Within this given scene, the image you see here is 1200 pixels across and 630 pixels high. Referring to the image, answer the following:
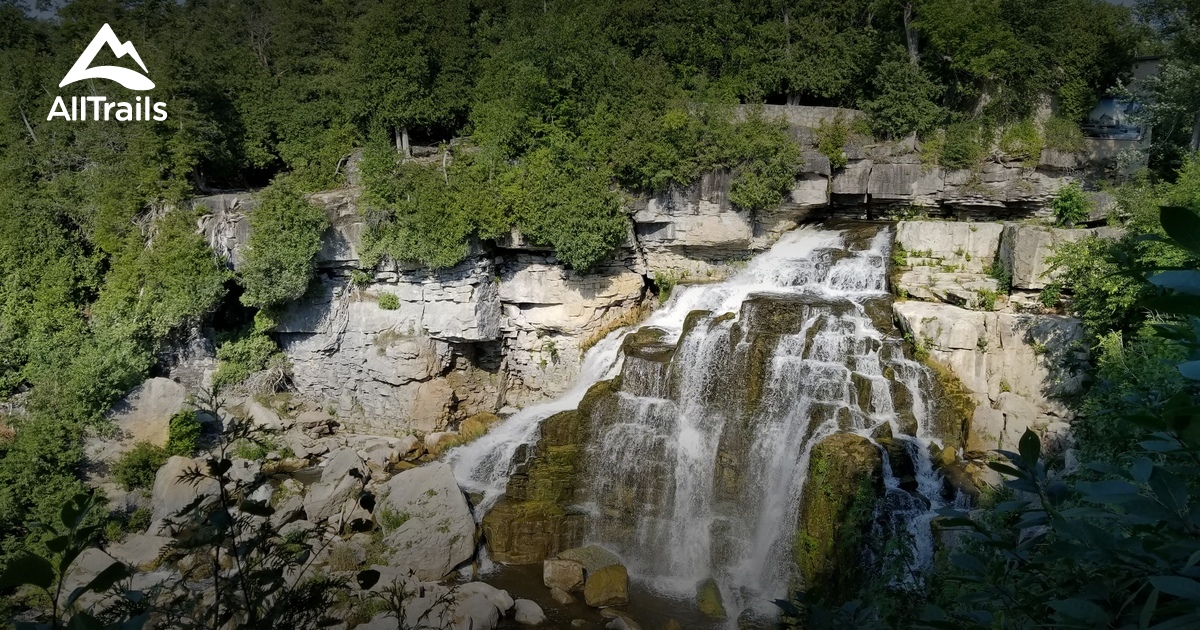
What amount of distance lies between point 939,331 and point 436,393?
1131cm

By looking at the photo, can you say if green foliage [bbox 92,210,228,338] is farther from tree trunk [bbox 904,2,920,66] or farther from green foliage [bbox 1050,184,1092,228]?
green foliage [bbox 1050,184,1092,228]

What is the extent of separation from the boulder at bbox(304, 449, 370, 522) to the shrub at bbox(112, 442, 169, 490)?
134 inches

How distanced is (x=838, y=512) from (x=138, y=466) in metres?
13.6

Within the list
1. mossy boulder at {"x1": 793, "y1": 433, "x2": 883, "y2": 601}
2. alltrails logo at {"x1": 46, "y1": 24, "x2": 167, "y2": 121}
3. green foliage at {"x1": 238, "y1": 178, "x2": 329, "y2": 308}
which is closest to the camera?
mossy boulder at {"x1": 793, "y1": 433, "x2": 883, "y2": 601}

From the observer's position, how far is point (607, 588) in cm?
1089

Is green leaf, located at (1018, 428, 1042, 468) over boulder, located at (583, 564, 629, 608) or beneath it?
over

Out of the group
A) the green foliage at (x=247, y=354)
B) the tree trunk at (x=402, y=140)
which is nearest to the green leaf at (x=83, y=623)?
the green foliage at (x=247, y=354)

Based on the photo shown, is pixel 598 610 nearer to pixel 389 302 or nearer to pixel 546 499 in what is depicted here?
pixel 546 499

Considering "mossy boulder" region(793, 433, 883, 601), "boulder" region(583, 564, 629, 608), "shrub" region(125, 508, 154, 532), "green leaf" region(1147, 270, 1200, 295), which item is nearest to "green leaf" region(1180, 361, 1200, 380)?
"green leaf" region(1147, 270, 1200, 295)

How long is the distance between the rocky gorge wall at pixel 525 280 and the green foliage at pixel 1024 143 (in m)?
0.29

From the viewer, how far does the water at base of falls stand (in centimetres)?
1133

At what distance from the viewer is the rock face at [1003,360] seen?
465 inches

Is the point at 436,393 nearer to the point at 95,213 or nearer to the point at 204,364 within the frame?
the point at 204,364

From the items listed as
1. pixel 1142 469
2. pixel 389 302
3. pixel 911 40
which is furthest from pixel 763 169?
pixel 1142 469
